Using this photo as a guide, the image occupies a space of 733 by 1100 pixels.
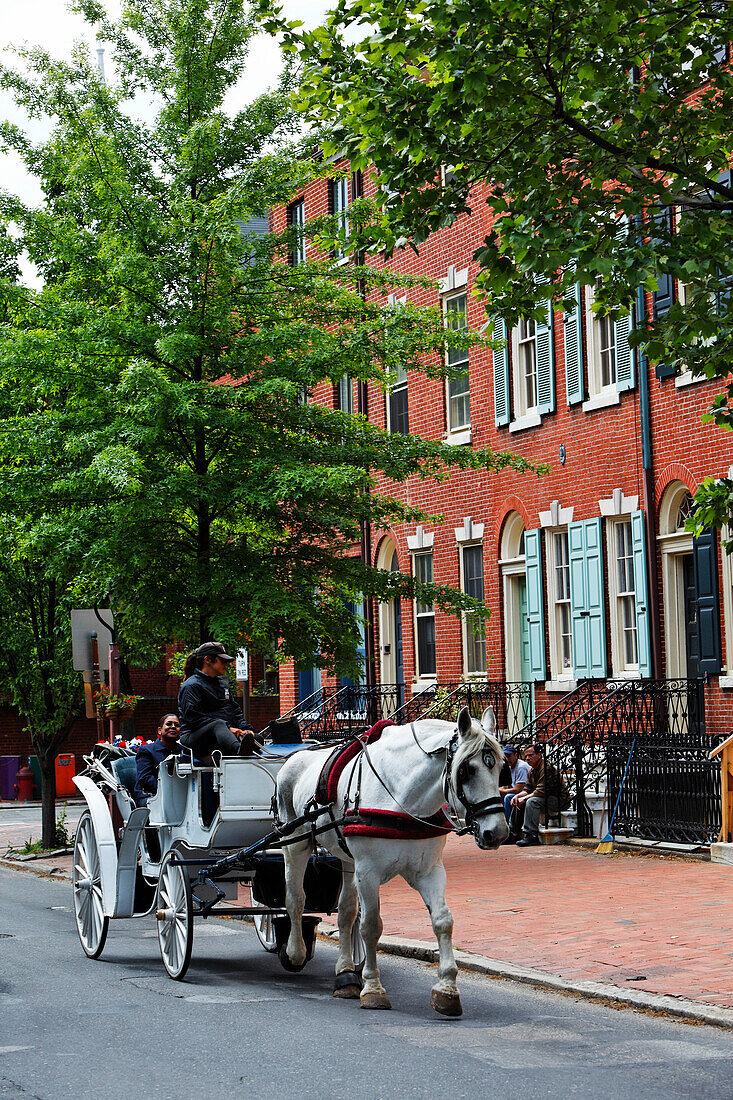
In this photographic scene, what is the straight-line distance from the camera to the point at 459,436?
25203 mm

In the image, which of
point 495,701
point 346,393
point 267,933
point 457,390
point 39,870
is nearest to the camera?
point 267,933

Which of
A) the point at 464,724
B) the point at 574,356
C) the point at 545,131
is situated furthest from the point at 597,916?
the point at 574,356

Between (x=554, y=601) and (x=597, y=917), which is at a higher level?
(x=554, y=601)

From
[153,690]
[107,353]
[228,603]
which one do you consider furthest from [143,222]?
[153,690]

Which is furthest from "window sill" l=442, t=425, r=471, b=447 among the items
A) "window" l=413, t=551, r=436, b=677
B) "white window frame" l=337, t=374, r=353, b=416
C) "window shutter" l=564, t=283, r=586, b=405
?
"white window frame" l=337, t=374, r=353, b=416

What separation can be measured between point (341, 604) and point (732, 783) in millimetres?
5304

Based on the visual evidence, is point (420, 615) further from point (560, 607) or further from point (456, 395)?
point (560, 607)

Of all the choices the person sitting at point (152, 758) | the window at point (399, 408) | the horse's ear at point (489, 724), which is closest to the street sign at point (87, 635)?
the person sitting at point (152, 758)

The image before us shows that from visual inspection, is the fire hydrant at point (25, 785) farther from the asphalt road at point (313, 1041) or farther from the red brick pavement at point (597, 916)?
the asphalt road at point (313, 1041)

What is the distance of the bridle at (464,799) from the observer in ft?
25.8

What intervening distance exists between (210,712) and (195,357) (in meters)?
7.56

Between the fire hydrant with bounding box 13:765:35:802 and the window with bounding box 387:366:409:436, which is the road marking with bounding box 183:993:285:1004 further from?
the fire hydrant with bounding box 13:765:35:802

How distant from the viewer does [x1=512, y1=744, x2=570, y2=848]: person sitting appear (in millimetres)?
18312

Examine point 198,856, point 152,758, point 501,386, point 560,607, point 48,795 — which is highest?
point 501,386
